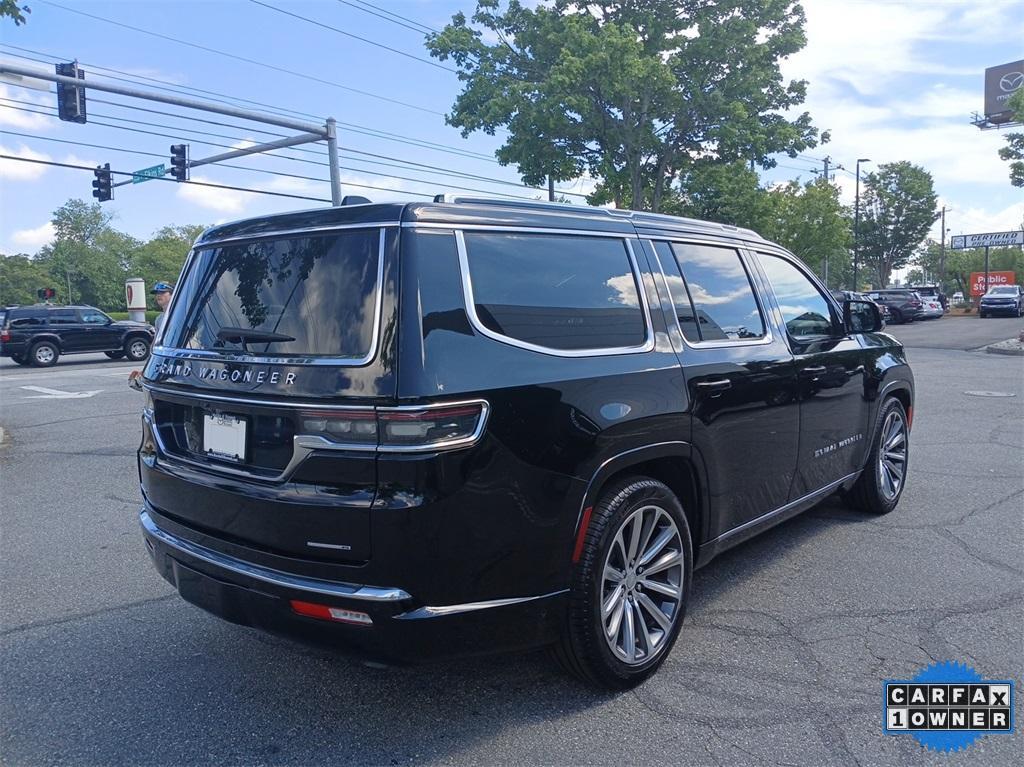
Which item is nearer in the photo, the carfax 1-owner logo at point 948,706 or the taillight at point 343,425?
the taillight at point 343,425

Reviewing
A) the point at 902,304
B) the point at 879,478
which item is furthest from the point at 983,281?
the point at 879,478

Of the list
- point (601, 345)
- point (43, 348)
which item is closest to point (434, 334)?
point (601, 345)

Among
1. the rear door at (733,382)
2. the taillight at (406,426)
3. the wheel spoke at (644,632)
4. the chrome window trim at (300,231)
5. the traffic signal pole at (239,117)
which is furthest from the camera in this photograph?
the traffic signal pole at (239,117)

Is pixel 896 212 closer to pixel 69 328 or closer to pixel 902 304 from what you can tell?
pixel 902 304

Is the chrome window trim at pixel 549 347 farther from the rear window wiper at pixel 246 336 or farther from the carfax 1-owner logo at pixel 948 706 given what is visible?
the carfax 1-owner logo at pixel 948 706

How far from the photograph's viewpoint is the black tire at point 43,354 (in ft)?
73.8

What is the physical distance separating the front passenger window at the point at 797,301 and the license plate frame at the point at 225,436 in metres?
2.98

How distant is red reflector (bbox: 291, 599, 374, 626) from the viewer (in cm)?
254

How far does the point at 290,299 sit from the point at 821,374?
305 cm

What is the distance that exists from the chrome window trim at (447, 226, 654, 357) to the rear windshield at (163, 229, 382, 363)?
0.31 metres

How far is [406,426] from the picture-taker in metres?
2.49

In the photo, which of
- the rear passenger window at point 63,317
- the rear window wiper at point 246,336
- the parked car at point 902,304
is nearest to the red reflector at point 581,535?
the rear window wiper at point 246,336

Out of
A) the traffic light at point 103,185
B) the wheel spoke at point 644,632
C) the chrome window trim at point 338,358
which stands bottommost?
the wheel spoke at point 644,632

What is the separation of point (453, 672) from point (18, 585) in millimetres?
2726
